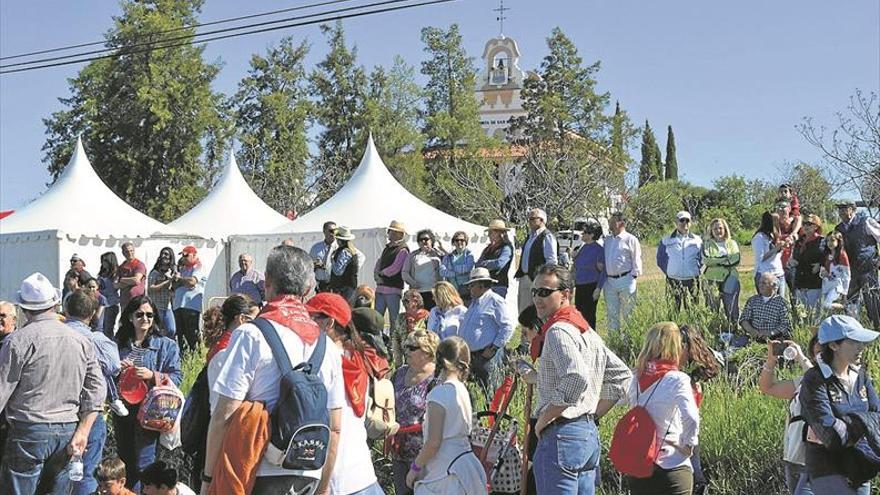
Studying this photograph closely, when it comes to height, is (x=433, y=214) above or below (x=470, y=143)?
below

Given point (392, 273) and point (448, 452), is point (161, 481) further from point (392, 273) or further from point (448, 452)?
point (392, 273)

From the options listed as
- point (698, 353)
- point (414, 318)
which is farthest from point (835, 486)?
point (414, 318)

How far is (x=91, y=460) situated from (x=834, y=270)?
8.56 m

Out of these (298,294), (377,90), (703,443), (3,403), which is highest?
(377,90)

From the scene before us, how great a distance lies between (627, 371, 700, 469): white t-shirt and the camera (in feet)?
18.1

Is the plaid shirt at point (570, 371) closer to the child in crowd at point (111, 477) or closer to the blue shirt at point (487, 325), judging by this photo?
the child in crowd at point (111, 477)

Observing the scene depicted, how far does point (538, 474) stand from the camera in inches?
206

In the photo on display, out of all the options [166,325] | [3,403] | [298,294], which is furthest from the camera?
[166,325]

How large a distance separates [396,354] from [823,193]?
29.0 metres

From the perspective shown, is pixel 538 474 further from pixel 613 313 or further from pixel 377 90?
pixel 377 90

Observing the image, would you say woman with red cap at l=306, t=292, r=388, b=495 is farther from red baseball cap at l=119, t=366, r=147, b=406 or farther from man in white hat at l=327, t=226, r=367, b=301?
man in white hat at l=327, t=226, r=367, b=301

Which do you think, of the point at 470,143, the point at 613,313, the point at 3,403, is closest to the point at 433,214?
the point at 613,313

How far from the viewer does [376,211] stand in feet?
62.5

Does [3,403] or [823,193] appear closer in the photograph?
[3,403]
